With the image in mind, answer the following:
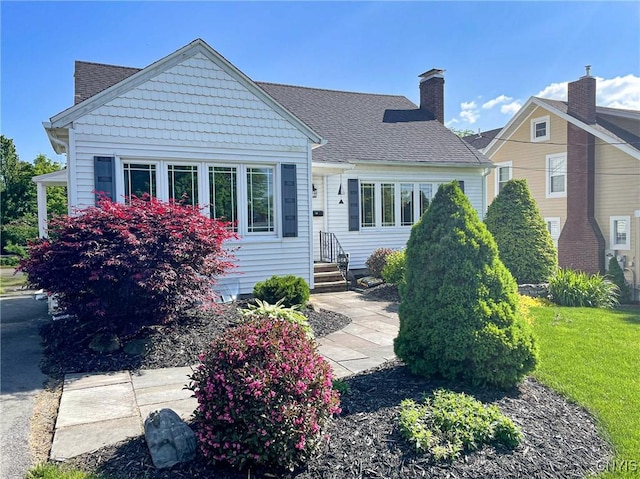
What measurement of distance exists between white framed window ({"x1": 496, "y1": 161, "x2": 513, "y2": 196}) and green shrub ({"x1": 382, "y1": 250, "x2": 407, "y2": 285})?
38.1ft

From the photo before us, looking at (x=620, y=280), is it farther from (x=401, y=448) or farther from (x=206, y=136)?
(x=401, y=448)

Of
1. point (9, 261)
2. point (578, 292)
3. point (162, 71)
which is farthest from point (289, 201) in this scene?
point (9, 261)

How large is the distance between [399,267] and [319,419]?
7.22 metres

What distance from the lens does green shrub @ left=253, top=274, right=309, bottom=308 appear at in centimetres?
737

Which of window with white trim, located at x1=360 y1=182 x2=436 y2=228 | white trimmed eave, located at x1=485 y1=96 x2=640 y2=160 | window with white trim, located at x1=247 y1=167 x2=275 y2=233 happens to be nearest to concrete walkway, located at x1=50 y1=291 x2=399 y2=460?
window with white trim, located at x1=247 y1=167 x2=275 y2=233

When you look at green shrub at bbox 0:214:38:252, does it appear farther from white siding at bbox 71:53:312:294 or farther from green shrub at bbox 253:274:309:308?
green shrub at bbox 253:274:309:308

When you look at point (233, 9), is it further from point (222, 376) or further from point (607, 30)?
point (607, 30)

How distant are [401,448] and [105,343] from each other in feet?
14.1

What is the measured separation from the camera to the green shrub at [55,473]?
2.82m

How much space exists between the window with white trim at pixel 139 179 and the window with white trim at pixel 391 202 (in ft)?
19.9

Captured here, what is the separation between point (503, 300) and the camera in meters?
4.14

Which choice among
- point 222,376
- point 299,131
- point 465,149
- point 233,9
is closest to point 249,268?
point 299,131

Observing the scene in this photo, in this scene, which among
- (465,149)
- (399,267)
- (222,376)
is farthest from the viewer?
(465,149)

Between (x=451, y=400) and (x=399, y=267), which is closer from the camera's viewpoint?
(x=451, y=400)
